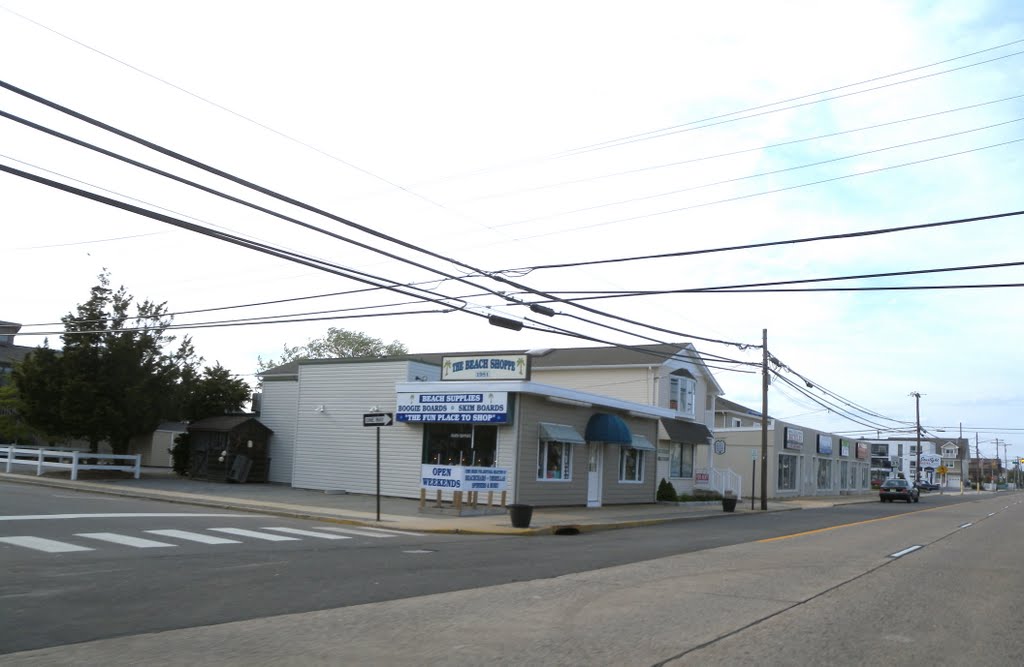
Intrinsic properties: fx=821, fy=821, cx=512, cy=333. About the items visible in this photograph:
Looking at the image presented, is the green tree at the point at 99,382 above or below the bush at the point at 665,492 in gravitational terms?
above

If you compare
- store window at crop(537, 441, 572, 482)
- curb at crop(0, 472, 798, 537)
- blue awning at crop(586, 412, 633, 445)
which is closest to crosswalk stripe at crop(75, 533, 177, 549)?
curb at crop(0, 472, 798, 537)

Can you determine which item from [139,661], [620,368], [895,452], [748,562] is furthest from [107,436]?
[895,452]

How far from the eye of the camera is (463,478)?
23828 millimetres

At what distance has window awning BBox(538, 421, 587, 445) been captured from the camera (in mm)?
27250

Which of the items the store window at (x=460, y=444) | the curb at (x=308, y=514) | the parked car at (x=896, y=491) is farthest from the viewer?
the parked car at (x=896, y=491)

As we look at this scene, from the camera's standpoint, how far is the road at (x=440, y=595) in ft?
24.7

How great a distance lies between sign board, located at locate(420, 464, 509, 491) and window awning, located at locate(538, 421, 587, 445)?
2.90m

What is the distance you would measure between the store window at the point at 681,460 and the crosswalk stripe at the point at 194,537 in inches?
1039

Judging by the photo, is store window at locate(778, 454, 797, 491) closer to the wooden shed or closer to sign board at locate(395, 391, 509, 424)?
sign board at locate(395, 391, 509, 424)

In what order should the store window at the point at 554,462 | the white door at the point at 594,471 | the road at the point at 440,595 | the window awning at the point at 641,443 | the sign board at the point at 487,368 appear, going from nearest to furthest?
the road at the point at 440,595 → the sign board at the point at 487,368 → the store window at the point at 554,462 → the white door at the point at 594,471 → the window awning at the point at 641,443

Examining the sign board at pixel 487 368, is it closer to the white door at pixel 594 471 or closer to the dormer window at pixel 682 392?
the white door at pixel 594 471

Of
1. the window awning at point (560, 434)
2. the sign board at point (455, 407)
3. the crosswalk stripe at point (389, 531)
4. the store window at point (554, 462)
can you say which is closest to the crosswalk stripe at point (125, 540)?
the crosswalk stripe at point (389, 531)

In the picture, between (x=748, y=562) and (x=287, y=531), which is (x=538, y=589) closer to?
(x=748, y=562)

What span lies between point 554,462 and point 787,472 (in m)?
30.5
